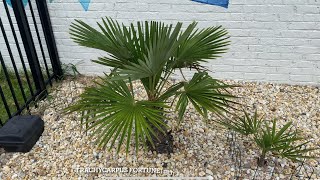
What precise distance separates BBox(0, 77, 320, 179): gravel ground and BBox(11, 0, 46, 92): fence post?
1.10 ft

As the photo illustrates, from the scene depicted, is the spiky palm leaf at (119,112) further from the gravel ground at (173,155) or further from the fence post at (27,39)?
the fence post at (27,39)

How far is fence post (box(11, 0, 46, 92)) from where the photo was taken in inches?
107

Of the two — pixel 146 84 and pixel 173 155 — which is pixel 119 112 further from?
pixel 173 155

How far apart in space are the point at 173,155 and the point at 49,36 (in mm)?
1858

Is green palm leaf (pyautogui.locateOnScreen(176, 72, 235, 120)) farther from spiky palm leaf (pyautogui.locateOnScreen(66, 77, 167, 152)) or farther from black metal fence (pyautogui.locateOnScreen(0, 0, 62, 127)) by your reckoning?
black metal fence (pyautogui.locateOnScreen(0, 0, 62, 127))

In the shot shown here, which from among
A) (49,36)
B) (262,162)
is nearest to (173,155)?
(262,162)

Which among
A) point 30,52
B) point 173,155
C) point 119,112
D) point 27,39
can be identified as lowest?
point 173,155

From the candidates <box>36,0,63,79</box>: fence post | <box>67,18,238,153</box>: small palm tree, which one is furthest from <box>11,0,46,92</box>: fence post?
<box>67,18,238,153</box>: small palm tree

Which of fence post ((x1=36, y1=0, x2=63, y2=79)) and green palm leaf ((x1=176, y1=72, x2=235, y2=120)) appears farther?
fence post ((x1=36, y1=0, x2=63, y2=79))

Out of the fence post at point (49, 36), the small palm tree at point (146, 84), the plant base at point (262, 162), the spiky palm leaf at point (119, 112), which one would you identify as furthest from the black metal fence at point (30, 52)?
the plant base at point (262, 162)

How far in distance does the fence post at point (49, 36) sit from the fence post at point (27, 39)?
0.90 ft

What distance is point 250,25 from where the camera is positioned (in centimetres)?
300

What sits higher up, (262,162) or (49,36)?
(49,36)

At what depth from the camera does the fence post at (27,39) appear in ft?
8.90
